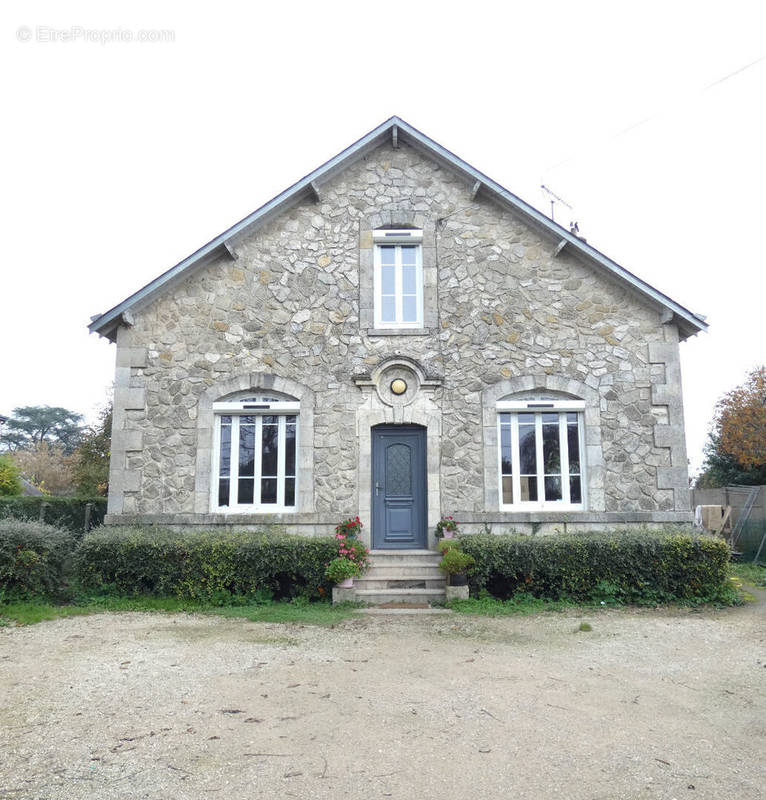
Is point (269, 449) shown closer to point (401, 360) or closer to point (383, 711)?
point (401, 360)

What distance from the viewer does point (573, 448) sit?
10648 millimetres

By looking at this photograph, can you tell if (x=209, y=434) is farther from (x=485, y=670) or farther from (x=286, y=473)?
(x=485, y=670)

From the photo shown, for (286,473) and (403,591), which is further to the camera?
(286,473)

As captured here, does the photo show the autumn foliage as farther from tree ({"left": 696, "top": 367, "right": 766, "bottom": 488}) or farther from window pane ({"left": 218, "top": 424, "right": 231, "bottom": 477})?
window pane ({"left": 218, "top": 424, "right": 231, "bottom": 477})

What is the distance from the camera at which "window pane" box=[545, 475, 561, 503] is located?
10531 millimetres

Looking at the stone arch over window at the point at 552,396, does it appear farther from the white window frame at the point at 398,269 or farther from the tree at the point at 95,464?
the tree at the point at 95,464

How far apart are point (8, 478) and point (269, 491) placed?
826cm

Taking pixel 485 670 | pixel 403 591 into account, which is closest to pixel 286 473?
pixel 403 591

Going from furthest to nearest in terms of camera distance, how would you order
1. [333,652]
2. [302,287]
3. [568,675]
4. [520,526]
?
[302,287], [520,526], [333,652], [568,675]

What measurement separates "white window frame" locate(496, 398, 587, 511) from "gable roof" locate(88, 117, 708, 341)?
2076mm

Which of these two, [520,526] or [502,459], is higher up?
[502,459]

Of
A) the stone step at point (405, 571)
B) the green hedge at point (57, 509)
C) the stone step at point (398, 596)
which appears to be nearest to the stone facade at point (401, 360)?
the stone step at point (405, 571)

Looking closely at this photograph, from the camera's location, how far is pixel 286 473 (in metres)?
10.6

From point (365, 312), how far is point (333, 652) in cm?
562
